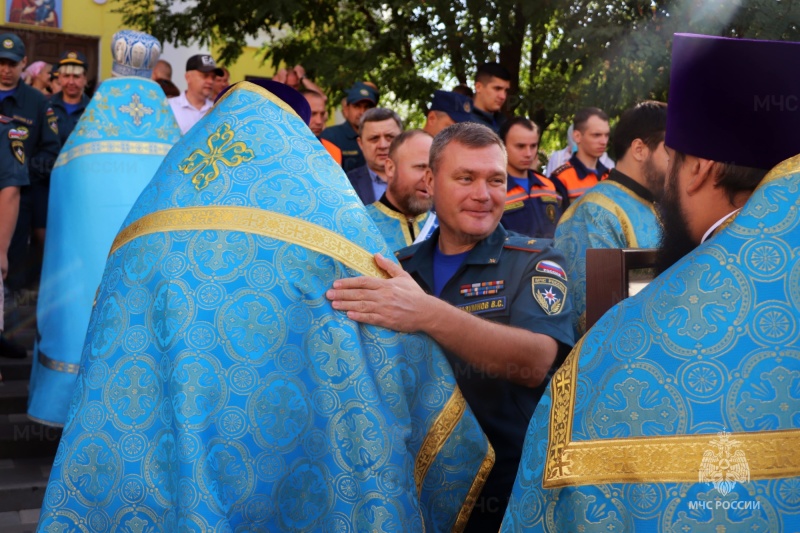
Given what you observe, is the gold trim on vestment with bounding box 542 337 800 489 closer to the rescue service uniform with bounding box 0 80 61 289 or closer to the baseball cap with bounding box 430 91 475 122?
the baseball cap with bounding box 430 91 475 122

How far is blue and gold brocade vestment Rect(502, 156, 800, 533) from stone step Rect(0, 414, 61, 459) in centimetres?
494

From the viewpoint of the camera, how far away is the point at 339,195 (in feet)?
9.42

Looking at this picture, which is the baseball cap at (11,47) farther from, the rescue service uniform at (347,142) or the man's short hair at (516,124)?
the man's short hair at (516,124)

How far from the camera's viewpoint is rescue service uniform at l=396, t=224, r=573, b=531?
3.41 meters

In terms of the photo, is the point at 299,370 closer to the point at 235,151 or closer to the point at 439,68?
the point at 235,151

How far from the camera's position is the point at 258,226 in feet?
9.01

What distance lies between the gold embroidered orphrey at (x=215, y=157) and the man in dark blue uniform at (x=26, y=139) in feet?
16.2

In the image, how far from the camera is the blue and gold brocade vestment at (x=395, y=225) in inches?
218

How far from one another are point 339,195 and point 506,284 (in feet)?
2.99

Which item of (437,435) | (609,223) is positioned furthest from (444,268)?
(609,223)

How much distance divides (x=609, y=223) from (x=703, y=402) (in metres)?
3.20

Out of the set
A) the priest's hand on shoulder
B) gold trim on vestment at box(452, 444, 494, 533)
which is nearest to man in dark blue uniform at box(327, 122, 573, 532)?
the priest's hand on shoulder

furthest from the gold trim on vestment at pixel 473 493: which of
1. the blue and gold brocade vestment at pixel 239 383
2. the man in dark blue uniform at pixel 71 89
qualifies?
the man in dark blue uniform at pixel 71 89

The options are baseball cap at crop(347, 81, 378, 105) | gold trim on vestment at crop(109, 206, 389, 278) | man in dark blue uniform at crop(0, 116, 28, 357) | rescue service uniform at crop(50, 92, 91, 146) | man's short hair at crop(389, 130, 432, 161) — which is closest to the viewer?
gold trim on vestment at crop(109, 206, 389, 278)
